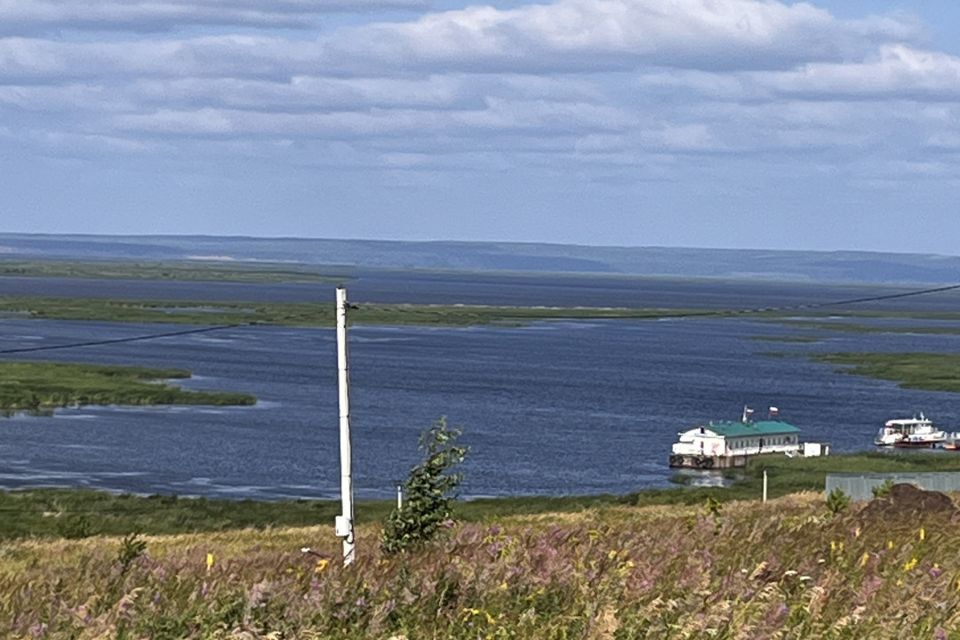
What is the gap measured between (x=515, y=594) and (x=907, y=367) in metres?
123

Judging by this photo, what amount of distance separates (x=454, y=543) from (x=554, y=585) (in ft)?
4.85

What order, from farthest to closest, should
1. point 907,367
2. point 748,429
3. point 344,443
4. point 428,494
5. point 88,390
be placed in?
point 907,367, point 88,390, point 748,429, point 428,494, point 344,443

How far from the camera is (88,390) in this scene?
88.5 m

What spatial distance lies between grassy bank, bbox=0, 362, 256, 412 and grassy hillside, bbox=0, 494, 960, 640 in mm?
74584

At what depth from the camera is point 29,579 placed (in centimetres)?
742

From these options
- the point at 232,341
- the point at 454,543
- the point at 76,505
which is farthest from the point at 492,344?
the point at 454,543

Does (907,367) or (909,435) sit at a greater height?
(909,435)

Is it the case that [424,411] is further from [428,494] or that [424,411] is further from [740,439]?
[428,494]

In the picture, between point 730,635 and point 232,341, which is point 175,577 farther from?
point 232,341

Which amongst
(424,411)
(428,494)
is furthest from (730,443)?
(428,494)

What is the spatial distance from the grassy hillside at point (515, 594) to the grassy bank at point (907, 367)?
10871 centimetres

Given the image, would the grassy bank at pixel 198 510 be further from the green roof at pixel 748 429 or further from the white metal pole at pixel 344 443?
the white metal pole at pixel 344 443

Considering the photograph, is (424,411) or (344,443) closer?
(344,443)

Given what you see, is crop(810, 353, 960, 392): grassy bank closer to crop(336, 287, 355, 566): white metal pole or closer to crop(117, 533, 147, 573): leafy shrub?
crop(336, 287, 355, 566): white metal pole
